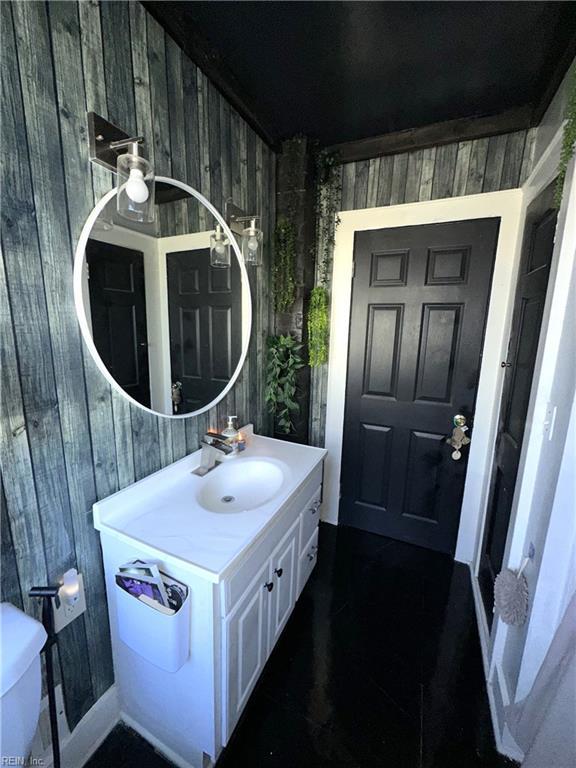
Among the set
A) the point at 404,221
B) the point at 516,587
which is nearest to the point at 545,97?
the point at 404,221

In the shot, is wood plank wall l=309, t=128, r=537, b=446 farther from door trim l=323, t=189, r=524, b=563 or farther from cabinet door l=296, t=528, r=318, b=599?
cabinet door l=296, t=528, r=318, b=599

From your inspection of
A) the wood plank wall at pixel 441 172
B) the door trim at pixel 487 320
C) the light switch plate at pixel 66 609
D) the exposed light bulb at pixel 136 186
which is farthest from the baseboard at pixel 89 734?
the wood plank wall at pixel 441 172

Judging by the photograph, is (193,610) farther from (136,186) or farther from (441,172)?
(441,172)

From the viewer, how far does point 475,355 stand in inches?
70.9

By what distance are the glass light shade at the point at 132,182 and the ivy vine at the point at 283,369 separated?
1.08 m

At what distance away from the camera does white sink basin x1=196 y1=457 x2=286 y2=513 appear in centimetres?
134

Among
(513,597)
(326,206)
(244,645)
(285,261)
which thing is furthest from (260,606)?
(326,206)

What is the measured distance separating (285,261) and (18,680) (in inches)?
74.1

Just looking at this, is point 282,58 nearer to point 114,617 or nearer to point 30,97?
point 30,97

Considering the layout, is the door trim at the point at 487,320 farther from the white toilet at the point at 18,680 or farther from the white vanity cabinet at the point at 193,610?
the white toilet at the point at 18,680

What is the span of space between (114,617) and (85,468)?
540 mm

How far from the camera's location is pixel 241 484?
4.91 ft

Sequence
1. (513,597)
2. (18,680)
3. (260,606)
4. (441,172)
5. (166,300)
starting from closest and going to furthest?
(18,680), (513,597), (260,606), (166,300), (441,172)

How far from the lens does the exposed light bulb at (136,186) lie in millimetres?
939
